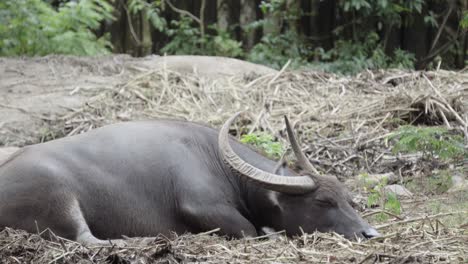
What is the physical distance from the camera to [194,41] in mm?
17000

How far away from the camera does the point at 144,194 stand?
21.5 ft

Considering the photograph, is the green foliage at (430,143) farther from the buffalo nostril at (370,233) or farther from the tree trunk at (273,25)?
the tree trunk at (273,25)

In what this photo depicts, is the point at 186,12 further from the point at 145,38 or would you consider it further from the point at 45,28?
the point at 45,28

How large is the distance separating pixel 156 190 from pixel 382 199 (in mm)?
2044

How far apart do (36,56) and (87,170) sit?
23.5 ft

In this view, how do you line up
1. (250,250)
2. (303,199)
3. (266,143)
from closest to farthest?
(250,250)
(303,199)
(266,143)

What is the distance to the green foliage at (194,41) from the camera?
16.6m

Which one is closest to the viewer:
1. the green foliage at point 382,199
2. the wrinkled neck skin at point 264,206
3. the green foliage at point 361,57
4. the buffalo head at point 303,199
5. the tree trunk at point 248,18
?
the buffalo head at point 303,199

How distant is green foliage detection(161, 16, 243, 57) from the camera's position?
1661cm

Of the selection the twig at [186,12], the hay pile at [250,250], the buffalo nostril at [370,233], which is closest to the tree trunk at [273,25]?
the twig at [186,12]

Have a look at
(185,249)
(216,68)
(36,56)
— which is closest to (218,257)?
(185,249)

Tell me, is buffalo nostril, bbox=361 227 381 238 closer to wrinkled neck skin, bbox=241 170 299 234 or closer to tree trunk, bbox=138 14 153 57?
wrinkled neck skin, bbox=241 170 299 234

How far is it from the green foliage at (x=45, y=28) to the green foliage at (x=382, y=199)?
23.5 ft

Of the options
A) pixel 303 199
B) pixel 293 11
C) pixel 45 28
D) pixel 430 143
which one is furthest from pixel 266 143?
pixel 293 11
